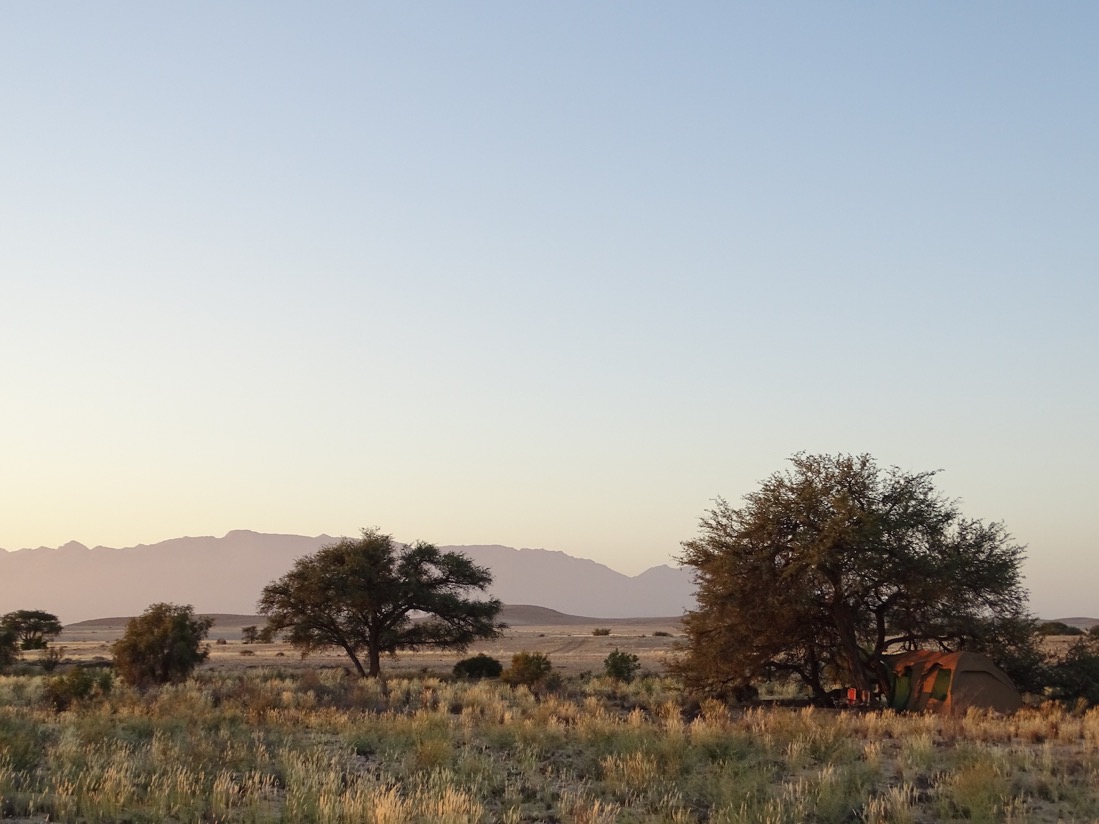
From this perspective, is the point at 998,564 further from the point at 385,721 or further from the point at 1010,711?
the point at 385,721

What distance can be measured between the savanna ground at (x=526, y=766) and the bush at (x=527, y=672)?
40.3ft

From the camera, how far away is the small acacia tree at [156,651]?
3438cm

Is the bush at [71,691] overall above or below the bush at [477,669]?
above

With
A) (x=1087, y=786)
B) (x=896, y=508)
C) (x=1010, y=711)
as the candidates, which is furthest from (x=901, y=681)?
(x=1087, y=786)

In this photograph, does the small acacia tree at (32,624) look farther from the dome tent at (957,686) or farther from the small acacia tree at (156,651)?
the dome tent at (957,686)

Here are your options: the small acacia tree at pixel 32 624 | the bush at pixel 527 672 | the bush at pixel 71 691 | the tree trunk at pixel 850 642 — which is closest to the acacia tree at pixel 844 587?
the tree trunk at pixel 850 642

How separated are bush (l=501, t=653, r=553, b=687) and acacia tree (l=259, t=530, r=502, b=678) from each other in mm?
6378

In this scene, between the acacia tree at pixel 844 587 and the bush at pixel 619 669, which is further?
the bush at pixel 619 669

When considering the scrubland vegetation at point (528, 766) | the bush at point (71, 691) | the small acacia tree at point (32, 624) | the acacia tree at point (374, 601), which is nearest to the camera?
the scrubland vegetation at point (528, 766)

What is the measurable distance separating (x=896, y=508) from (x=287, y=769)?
60.3ft

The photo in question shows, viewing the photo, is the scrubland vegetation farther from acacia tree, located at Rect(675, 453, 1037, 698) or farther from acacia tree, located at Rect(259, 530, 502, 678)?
acacia tree, located at Rect(259, 530, 502, 678)

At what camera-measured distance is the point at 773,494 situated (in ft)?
88.0

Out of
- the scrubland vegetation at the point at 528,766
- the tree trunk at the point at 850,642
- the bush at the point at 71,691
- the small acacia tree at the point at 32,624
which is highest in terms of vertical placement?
the tree trunk at the point at 850,642

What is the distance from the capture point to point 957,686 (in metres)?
23.6
